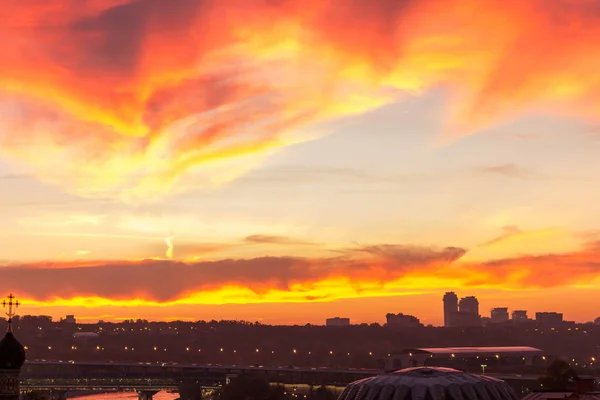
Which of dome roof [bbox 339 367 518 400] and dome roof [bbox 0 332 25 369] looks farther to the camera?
dome roof [bbox 339 367 518 400]

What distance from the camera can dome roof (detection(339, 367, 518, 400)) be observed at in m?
126

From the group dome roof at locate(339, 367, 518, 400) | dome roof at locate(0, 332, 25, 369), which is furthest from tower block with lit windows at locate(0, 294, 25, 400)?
dome roof at locate(339, 367, 518, 400)

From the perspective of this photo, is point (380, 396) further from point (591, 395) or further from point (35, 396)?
point (35, 396)

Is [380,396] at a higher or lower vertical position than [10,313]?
lower

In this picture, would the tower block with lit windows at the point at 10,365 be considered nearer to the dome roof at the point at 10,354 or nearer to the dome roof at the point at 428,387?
the dome roof at the point at 10,354

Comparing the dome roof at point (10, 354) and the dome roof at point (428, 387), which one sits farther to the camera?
the dome roof at point (428, 387)

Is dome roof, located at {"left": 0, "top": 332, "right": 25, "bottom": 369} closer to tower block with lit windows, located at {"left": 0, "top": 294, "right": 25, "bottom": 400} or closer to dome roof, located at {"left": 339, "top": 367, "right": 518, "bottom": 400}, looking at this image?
tower block with lit windows, located at {"left": 0, "top": 294, "right": 25, "bottom": 400}

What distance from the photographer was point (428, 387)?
126 m

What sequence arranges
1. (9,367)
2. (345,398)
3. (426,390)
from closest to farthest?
(9,367), (426,390), (345,398)

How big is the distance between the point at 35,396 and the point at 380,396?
61527 mm

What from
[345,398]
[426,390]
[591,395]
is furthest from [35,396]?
[591,395]

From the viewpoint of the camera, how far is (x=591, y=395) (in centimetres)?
13112

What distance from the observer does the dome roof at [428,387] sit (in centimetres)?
12581

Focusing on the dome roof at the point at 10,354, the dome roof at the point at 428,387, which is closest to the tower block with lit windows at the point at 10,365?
the dome roof at the point at 10,354
